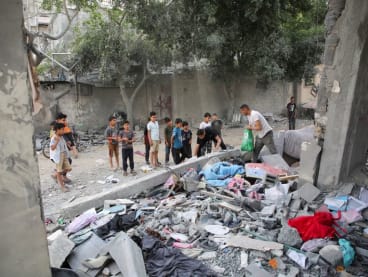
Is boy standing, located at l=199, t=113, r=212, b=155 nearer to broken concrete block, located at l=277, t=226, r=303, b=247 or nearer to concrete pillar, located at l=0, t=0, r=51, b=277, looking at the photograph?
broken concrete block, located at l=277, t=226, r=303, b=247

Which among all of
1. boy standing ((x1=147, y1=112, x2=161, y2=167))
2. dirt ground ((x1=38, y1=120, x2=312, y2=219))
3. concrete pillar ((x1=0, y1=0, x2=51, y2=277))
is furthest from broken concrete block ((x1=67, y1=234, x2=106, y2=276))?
boy standing ((x1=147, y1=112, x2=161, y2=167))

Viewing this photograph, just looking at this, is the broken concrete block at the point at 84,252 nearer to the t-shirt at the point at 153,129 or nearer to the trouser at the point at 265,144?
the trouser at the point at 265,144

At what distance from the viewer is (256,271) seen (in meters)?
3.84

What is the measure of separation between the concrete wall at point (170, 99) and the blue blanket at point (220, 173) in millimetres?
10431

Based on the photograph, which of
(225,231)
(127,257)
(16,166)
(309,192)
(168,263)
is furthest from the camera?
(309,192)

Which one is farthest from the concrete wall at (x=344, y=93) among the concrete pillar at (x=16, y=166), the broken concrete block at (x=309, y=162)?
the concrete pillar at (x=16, y=166)

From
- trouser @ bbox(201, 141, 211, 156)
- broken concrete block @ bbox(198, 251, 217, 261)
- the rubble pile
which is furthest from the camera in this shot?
trouser @ bbox(201, 141, 211, 156)

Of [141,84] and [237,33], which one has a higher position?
[237,33]

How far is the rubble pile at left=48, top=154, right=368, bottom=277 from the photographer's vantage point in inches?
155

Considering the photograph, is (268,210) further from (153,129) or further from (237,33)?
(153,129)

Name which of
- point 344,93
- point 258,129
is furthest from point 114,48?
point 344,93

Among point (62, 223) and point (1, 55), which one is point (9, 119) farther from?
point (62, 223)

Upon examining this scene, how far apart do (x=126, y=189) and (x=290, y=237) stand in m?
3.34

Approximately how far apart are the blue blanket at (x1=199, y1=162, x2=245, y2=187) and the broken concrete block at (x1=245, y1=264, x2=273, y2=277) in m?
2.84
